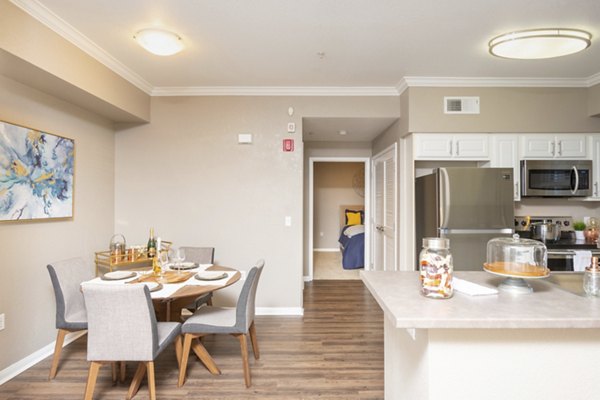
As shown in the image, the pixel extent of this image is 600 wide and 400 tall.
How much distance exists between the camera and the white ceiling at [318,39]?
7.18 feet

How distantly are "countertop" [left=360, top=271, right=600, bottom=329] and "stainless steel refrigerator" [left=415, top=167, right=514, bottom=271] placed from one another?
1.45m

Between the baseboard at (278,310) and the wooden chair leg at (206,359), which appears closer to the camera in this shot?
the wooden chair leg at (206,359)

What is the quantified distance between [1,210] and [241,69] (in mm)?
2301

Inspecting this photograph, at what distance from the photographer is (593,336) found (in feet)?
4.18

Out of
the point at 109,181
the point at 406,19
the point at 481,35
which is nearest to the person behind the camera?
the point at 406,19

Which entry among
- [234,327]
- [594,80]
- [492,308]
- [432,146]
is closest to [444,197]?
[432,146]

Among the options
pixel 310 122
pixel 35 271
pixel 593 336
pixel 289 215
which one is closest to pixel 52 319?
pixel 35 271

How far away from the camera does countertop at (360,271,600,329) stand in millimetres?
1125

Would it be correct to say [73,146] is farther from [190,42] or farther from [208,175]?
[190,42]

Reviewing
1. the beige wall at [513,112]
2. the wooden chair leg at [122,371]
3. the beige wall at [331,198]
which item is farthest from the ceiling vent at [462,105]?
the beige wall at [331,198]

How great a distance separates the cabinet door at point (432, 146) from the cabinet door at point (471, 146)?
0.09 meters

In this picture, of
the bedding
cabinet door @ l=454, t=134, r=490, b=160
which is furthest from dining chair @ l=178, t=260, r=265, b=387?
the bedding

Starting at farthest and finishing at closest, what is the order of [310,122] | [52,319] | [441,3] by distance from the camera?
1. [310,122]
2. [52,319]
3. [441,3]

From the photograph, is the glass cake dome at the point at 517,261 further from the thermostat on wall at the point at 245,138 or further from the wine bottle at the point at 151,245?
the wine bottle at the point at 151,245
